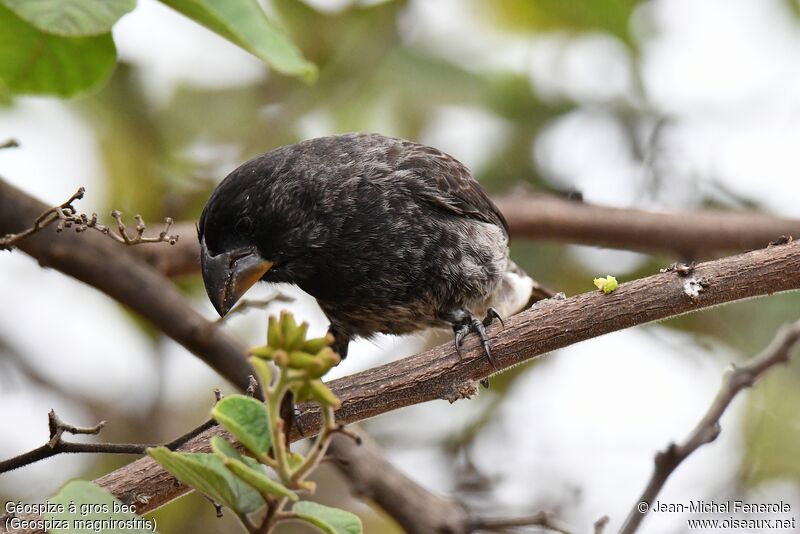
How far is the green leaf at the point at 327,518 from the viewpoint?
61.0 inches

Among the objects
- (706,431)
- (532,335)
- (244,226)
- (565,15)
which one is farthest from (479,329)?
(565,15)

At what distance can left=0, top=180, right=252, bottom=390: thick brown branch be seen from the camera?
11.5 feet

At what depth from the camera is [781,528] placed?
10.7ft

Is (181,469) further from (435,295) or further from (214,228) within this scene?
(435,295)

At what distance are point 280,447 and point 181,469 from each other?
22 cm

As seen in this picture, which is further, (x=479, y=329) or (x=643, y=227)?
(x=643, y=227)

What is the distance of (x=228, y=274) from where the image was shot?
3135 millimetres

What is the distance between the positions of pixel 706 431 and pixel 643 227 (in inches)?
99.9

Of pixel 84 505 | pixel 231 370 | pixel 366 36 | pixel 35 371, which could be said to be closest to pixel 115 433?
pixel 35 371

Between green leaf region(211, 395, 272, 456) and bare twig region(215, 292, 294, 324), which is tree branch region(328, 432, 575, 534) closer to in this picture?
bare twig region(215, 292, 294, 324)

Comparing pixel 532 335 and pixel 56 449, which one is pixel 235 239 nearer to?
pixel 532 335

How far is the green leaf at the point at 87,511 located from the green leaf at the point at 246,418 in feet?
0.90

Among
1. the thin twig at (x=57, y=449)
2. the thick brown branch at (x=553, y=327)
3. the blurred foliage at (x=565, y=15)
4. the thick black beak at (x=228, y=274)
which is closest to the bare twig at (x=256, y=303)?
the thick black beak at (x=228, y=274)

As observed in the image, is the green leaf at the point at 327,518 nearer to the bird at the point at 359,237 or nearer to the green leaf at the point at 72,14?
the green leaf at the point at 72,14
